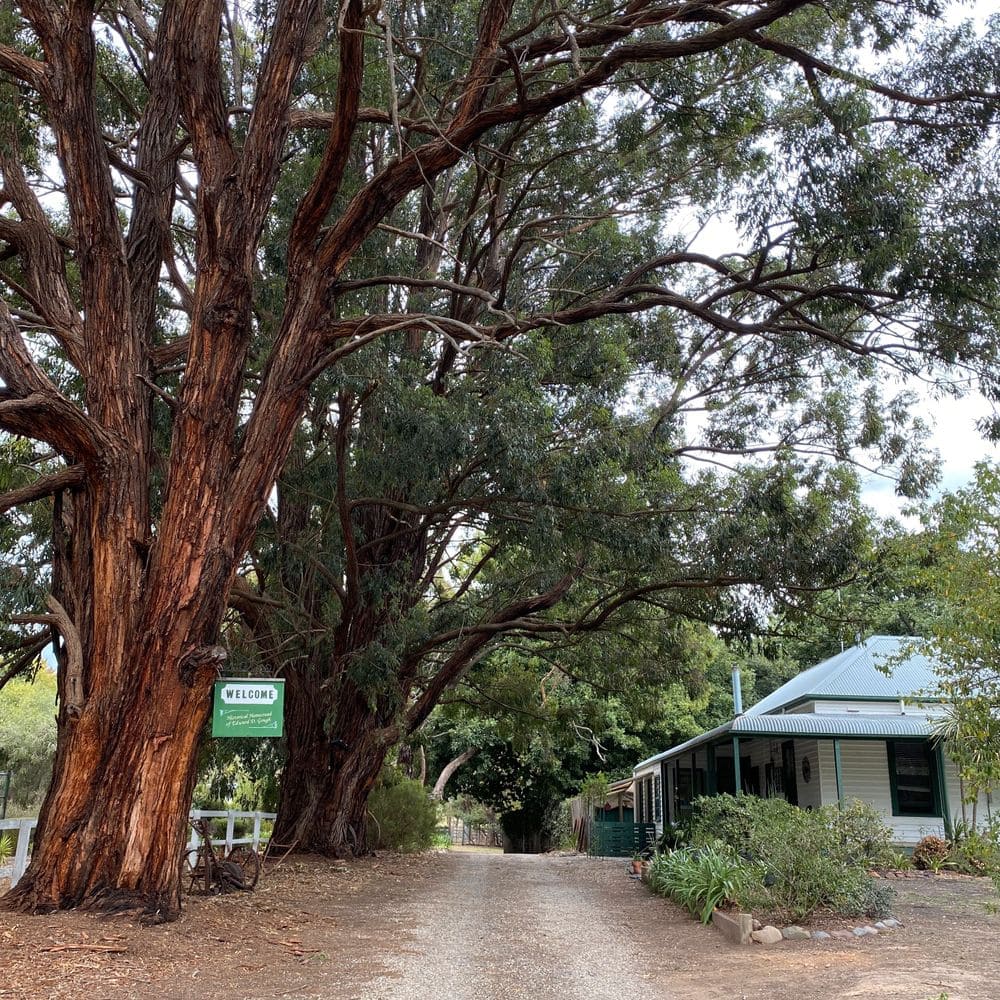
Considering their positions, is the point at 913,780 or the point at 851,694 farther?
the point at 851,694

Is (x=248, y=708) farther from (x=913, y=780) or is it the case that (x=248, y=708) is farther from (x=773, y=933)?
(x=913, y=780)

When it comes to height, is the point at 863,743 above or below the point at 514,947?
above

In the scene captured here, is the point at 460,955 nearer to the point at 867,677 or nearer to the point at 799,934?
the point at 799,934

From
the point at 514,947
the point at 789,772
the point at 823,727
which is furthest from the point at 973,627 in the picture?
the point at 789,772

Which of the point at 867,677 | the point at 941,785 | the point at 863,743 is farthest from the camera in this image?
the point at 867,677

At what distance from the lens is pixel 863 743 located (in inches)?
786

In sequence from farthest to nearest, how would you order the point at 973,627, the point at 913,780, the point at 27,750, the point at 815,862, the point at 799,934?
the point at 27,750 < the point at 913,780 < the point at 815,862 < the point at 799,934 < the point at 973,627

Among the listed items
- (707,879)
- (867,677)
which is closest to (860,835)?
(707,879)

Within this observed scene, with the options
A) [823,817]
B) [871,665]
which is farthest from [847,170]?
[871,665]

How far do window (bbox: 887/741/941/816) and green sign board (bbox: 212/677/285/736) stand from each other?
1496 centimetres

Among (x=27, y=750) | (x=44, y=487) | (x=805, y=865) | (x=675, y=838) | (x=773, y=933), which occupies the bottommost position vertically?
(x=773, y=933)

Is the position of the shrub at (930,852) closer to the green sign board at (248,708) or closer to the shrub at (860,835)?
the shrub at (860,835)

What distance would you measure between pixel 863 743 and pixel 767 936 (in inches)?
472

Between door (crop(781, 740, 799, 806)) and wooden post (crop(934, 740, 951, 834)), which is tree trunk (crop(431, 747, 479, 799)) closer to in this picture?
door (crop(781, 740, 799, 806))
